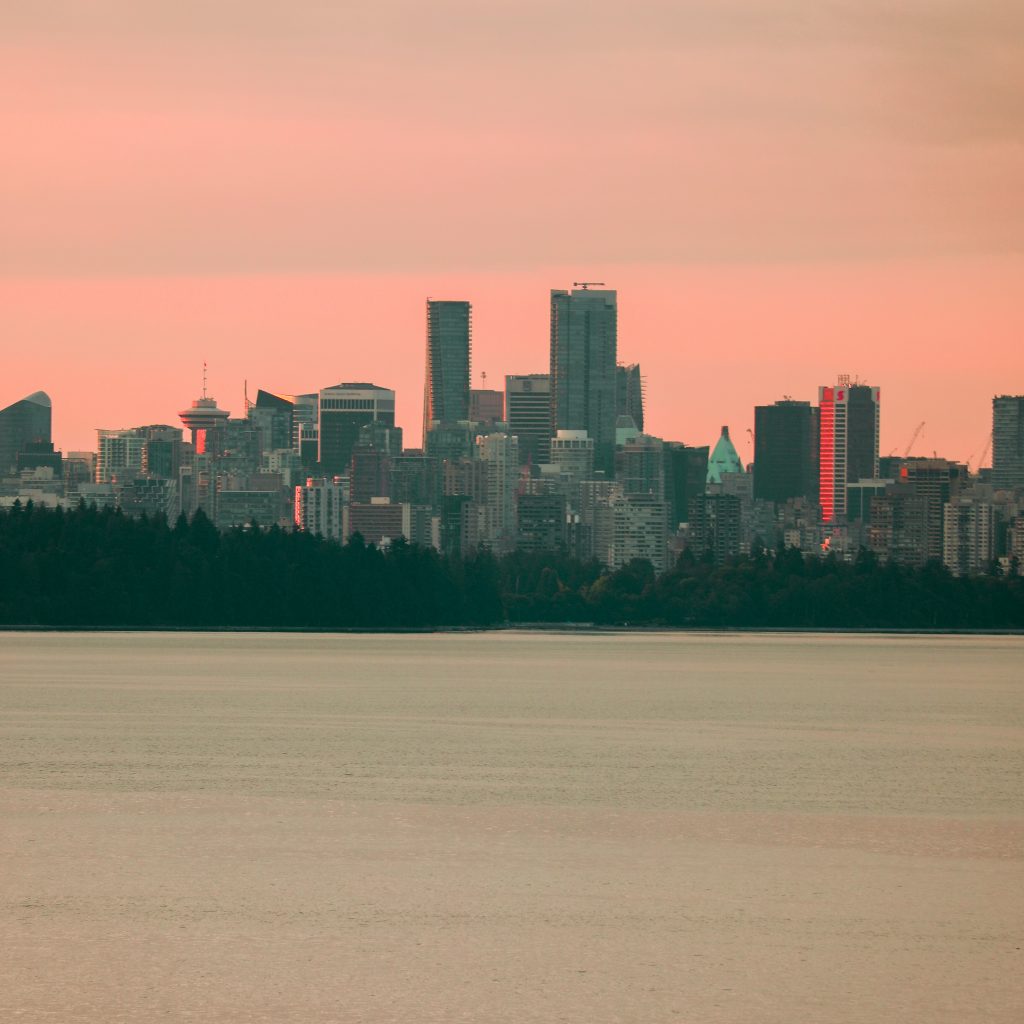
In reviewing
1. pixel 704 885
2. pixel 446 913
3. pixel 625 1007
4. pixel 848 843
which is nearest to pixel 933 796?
pixel 848 843

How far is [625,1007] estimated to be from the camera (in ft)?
116

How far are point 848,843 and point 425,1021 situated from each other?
22.8m

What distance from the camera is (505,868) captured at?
163ft

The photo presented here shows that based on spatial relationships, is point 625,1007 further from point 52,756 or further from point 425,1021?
point 52,756

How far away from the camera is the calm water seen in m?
36.2

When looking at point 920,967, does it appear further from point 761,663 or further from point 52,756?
point 761,663

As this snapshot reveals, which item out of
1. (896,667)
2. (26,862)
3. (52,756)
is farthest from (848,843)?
(896,667)

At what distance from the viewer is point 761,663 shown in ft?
593

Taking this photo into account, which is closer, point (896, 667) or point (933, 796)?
point (933, 796)

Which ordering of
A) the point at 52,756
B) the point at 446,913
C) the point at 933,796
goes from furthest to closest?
the point at 52,756
the point at 933,796
the point at 446,913

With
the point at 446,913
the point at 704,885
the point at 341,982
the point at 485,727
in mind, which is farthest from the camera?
the point at 485,727

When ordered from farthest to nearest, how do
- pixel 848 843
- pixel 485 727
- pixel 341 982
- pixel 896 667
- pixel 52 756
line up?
pixel 896 667, pixel 485 727, pixel 52 756, pixel 848 843, pixel 341 982

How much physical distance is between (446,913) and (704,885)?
668 centimetres

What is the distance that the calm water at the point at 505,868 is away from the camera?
36250 millimetres
